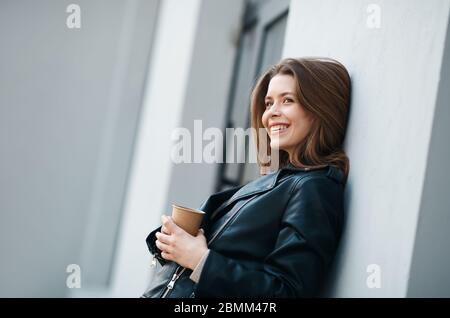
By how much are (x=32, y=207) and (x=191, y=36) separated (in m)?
1.70

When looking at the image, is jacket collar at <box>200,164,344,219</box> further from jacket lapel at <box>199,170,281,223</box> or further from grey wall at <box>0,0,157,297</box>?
grey wall at <box>0,0,157,297</box>

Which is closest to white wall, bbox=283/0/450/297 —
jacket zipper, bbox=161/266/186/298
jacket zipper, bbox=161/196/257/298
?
jacket zipper, bbox=161/196/257/298

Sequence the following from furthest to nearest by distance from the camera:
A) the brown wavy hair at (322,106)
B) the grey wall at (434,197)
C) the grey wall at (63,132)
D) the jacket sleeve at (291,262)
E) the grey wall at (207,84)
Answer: the grey wall at (63,132), the grey wall at (207,84), the brown wavy hair at (322,106), the jacket sleeve at (291,262), the grey wall at (434,197)

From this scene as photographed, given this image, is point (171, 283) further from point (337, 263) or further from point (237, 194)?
point (337, 263)

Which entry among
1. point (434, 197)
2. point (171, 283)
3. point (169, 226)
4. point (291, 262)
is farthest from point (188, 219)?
point (434, 197)

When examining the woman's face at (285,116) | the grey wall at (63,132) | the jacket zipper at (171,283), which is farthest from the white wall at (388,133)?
the grey wall at (63,132)

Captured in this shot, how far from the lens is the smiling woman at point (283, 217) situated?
110cm

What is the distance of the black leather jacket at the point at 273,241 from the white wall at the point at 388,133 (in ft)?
0.21

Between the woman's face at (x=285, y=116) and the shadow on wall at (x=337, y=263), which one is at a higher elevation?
the woman's face at (x=285, y=116)

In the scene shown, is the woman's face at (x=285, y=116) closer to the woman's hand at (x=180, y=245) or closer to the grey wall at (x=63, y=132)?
the woman's hand at (x=180, y=245)

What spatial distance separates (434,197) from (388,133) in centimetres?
21

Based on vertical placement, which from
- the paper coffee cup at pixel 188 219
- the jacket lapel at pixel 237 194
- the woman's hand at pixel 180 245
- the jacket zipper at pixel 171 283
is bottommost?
the jacket zipper at pixel 171 283

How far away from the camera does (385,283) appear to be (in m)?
1.00
